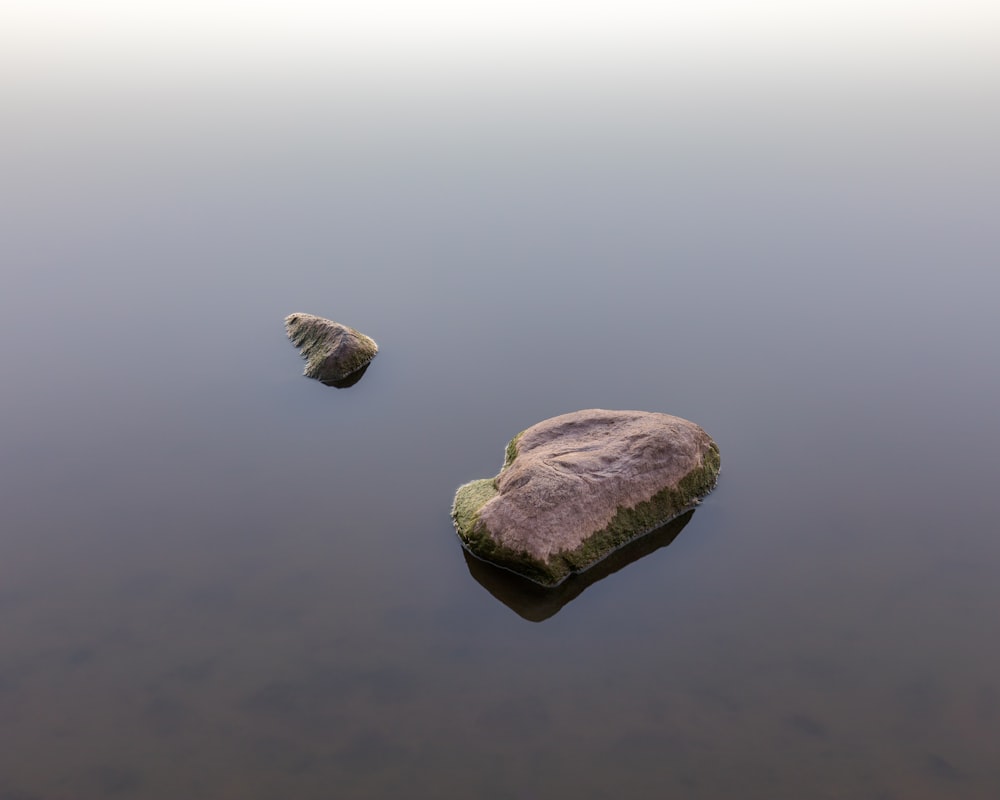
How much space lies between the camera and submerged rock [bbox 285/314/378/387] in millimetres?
15875

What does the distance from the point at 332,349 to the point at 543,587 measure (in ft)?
21.4

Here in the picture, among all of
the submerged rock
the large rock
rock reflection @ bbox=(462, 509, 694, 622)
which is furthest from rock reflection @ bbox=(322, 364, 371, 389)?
rock reflection @ bbox=(462, 509, 694, 622)

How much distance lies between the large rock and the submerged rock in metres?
3.86

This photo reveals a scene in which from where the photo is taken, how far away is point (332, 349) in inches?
631

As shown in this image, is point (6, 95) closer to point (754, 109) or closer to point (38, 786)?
point (754, 109)

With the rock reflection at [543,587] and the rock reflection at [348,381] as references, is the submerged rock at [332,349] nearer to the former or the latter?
the rock reflection at [348,381]

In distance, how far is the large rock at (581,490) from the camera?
11617 millimetres

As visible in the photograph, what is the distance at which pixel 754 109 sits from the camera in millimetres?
29844

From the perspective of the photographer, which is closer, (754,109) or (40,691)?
(40,691)

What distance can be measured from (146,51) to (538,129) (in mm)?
21135

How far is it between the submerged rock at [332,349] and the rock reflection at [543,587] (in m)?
5.13

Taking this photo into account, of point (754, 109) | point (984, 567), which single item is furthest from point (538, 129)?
point (984, 567)

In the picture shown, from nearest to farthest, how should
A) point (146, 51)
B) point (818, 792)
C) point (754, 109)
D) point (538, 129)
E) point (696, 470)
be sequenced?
point (818, 792) < point (696, 470) < point (538, 129) < point (754, 109) < point (146, 51)

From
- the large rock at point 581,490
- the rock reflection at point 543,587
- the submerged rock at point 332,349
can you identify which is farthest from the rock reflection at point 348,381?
the rock reflection at point 543,587
